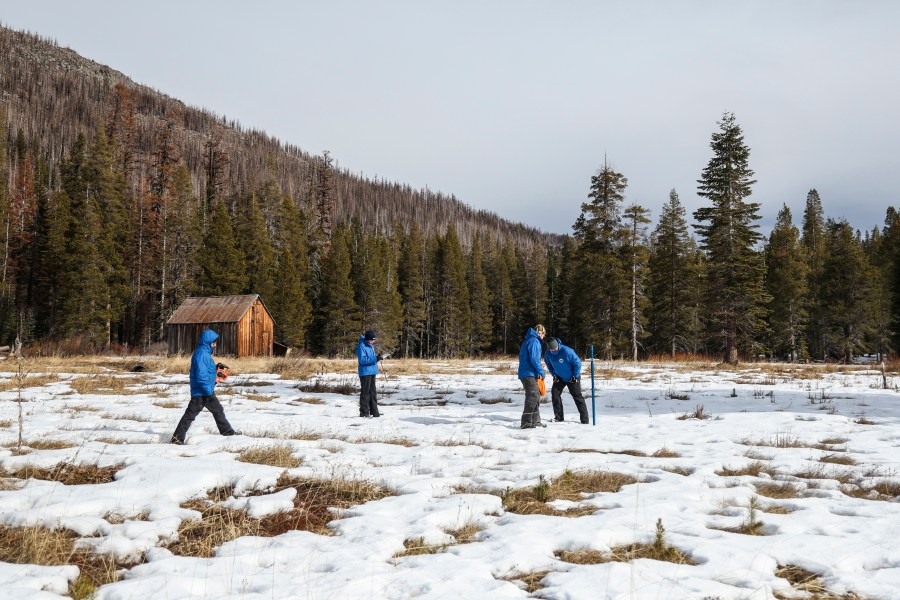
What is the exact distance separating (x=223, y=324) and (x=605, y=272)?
26119 millimetres

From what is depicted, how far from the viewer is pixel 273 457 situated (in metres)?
6.96

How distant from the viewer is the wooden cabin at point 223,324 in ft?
121

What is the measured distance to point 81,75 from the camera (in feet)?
554

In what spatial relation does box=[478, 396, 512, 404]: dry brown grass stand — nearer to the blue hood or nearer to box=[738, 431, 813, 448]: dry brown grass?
box=[738, 431, 813, 448]: dry brown grass

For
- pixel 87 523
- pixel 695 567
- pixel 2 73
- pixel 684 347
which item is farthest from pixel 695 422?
pixel 2 73

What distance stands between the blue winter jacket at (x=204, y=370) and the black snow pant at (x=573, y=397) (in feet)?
20.4

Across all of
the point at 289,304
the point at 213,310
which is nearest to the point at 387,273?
the point at 289,304

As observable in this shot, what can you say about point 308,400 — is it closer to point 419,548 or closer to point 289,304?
point 419,548

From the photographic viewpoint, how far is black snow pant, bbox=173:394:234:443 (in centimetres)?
823

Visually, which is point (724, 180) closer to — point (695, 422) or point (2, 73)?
point (695, 422)

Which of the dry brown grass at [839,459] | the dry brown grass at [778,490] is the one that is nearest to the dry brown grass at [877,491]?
the dry brown grass at [778,490]

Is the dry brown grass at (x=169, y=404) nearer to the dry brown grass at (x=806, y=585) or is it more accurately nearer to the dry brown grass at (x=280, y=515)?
the dry brown grass at (x=280, y=515)

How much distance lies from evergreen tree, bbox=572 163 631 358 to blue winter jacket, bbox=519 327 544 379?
1136 inches

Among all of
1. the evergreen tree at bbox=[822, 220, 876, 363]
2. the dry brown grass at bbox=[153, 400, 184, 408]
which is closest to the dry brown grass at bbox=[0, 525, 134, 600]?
the dry brown grass at bbox=[153, 400, 184, 408]
